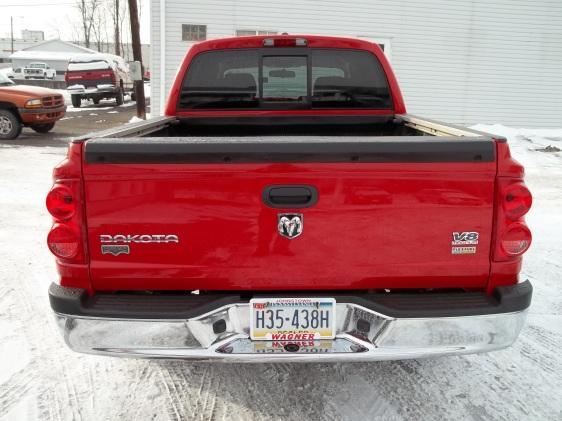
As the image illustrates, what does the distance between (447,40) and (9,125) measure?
1296cm

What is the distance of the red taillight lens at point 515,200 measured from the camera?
221 centimetres

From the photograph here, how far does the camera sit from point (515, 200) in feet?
7.29

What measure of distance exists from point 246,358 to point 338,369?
103 cm

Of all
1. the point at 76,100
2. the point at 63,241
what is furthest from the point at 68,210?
the point at 76,100

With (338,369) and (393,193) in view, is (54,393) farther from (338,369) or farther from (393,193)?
(393,193)

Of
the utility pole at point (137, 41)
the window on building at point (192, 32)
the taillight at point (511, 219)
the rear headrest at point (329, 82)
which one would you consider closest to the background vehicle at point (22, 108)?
the utility pole at point (137, 41)

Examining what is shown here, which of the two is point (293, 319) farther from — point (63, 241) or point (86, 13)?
point (86, 13)

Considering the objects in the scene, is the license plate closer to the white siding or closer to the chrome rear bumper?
the chrome rear bumper

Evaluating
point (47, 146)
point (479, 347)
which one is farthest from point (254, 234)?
point (47, 146)

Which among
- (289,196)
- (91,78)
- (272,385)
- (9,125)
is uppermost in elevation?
(91,78)

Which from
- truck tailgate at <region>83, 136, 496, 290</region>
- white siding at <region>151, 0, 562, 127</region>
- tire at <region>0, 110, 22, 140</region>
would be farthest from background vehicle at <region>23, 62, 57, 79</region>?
truck tailgate at <region>83, 136, 496, 290</region>

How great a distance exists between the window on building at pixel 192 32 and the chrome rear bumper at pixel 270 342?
1365cm

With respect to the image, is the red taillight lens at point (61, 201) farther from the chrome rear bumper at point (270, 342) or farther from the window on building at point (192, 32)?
the window on building at point (192, 32)

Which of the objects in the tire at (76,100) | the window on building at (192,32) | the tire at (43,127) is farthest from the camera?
the tire at (76,100)
